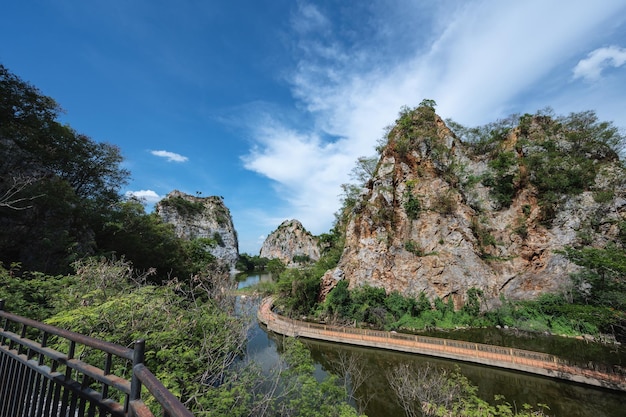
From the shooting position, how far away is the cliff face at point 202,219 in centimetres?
6288

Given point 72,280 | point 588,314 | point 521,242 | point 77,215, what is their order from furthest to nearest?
point 521,242 → point 77,215 → point 588,314 → point 72,280

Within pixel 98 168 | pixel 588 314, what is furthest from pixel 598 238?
pixel 98 168

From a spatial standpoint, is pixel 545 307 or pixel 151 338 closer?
pixel 151 338

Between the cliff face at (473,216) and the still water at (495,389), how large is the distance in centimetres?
966

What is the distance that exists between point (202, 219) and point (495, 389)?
68.8 meters

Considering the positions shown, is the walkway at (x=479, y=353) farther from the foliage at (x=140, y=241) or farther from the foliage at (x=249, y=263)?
the foliage at (x=249, y=263)

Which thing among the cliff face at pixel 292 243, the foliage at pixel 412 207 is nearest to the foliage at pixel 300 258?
the cliff face at pixel 292 243

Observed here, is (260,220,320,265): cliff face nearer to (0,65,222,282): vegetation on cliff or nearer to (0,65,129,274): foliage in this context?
Result: (0,65,222,282): vegetation on cliff

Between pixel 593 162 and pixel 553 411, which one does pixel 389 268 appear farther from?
pixel 593 162

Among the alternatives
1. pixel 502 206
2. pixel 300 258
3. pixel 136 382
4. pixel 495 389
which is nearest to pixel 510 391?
pixel 495 389

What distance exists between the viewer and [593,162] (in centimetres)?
2614

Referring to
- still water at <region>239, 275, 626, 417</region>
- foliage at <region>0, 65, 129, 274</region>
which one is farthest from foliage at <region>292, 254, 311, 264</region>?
foliage at <region>0, 65, 129, 274</region>

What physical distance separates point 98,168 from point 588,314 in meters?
32.2

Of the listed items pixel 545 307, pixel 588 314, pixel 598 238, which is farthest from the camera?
pixel 598 238
